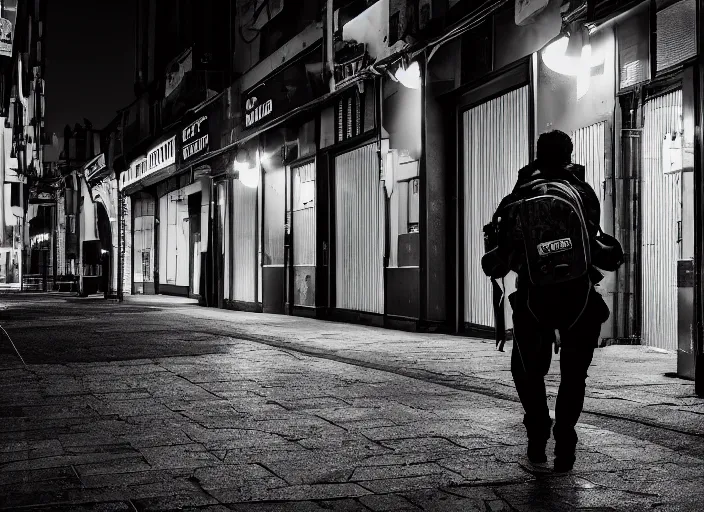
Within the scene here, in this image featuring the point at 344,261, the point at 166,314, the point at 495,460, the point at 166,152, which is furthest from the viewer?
the point at 166,152

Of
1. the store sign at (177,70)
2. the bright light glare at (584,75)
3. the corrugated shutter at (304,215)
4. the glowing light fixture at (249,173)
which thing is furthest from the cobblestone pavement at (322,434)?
the store sign at (177,70)

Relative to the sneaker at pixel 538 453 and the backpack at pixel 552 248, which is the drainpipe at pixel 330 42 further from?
the sneaker at pixel 538 453

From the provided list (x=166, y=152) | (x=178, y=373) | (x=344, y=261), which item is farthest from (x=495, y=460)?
(x=166, y=152)

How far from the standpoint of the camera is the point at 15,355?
943cm

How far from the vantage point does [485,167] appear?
38.4 feet

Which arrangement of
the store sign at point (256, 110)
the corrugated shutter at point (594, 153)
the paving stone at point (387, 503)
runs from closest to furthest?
the paving stone at point (387, 503), the corrugated shutter at point (594, 153), the store sign at point (256, 110)

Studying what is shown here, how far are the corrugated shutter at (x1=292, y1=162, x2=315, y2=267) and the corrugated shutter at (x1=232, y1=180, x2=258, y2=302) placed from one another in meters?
2.15

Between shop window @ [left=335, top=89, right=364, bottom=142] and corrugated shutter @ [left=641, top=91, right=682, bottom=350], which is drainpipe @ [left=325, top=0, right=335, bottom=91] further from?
corrugated shutter @ [left=641, top=91, right=682, bottom=350]

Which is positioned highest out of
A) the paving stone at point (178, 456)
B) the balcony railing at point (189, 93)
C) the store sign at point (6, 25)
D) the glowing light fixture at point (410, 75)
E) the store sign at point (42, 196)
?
the store sign at point (6, 25)

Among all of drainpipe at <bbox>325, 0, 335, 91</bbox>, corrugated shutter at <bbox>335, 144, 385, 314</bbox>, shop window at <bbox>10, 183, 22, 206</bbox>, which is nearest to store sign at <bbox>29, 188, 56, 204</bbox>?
shop window at <bbox>10, 183, 22, 206</bbox>

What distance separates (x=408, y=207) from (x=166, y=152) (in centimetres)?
1323

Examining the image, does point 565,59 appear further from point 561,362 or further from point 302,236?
point 302,236

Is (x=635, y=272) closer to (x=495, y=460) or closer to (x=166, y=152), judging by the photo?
(x=495, y=460)

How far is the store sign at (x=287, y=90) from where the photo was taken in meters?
15.1
